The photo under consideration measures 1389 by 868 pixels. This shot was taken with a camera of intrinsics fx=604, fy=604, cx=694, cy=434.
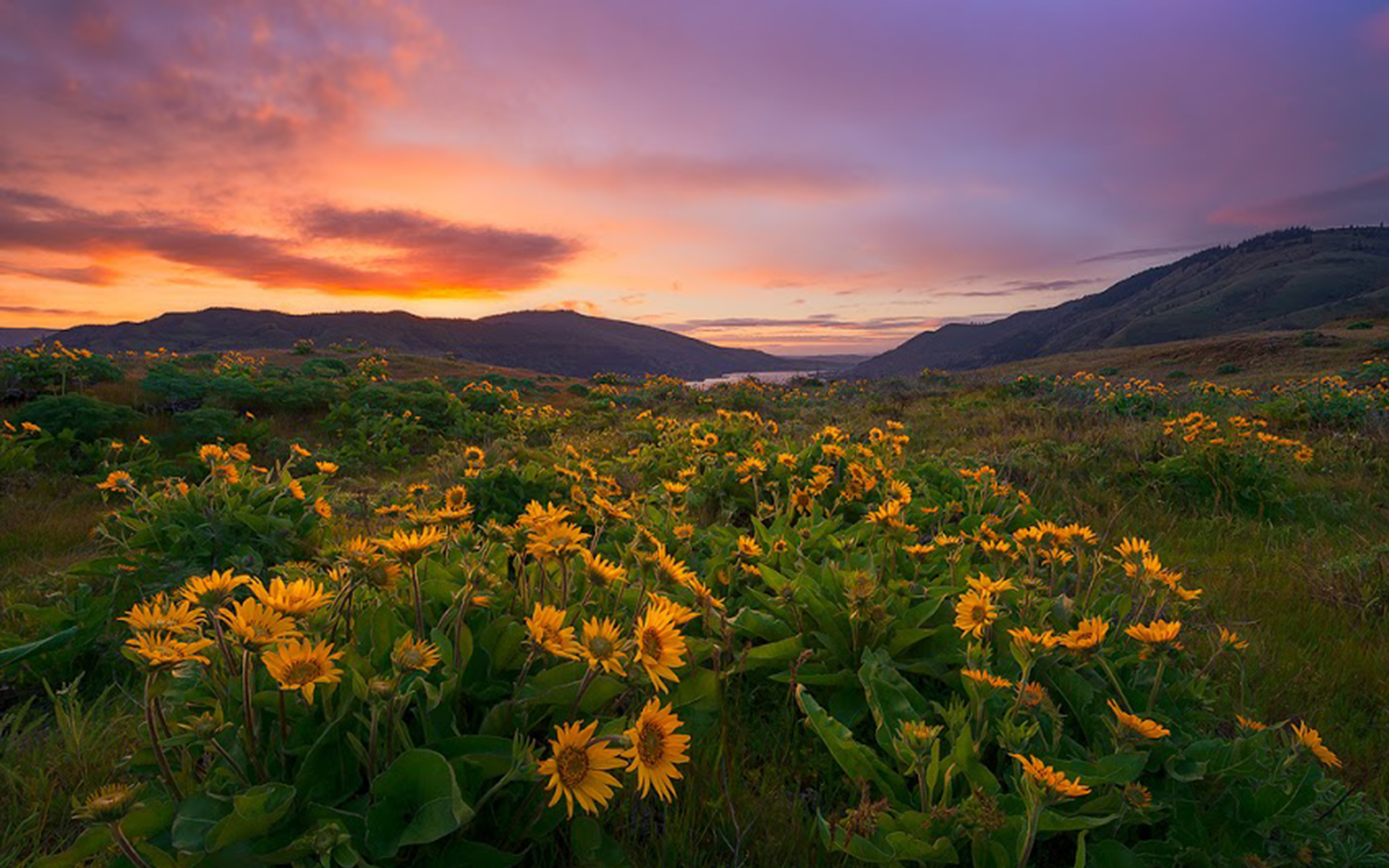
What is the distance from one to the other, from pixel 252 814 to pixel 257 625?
0.37 metres

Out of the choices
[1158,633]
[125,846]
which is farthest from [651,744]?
[1158,633]

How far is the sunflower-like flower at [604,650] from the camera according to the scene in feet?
4.54

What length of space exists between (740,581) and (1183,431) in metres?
5.82

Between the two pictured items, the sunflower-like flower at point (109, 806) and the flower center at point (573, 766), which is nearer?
the sunflower-like flower at point (109, 806)

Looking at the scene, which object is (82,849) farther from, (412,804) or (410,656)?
(410,656)

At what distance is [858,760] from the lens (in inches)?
71.4

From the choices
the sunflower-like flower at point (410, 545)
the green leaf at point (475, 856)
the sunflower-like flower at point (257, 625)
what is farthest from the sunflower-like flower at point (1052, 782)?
the sunflower-like flower at point (257, 625)

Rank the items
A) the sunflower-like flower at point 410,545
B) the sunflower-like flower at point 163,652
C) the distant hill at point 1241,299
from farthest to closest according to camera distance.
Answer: the distant hill at point 1241,299
the sunflower-like flower at point 410,545
the sunflower-like flower at point 163,652

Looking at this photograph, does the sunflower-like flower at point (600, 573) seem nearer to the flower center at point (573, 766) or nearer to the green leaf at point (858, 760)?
the flower center at point (573, 766)

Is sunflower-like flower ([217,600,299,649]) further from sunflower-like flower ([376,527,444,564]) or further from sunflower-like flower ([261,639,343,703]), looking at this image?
sunflower-like flower ([376,527,444,564])

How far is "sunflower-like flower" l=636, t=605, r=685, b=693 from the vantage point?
1455 millimetres

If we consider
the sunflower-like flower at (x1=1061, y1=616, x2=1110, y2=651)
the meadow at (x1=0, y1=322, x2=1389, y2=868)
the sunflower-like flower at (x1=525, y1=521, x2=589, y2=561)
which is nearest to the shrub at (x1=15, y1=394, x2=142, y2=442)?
the meadow at (x1=0, y1=322, x2=1389, y2=868)

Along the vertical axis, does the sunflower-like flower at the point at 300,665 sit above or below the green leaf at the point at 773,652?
above

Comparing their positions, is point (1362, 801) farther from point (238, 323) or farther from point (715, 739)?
point (238, 323)
